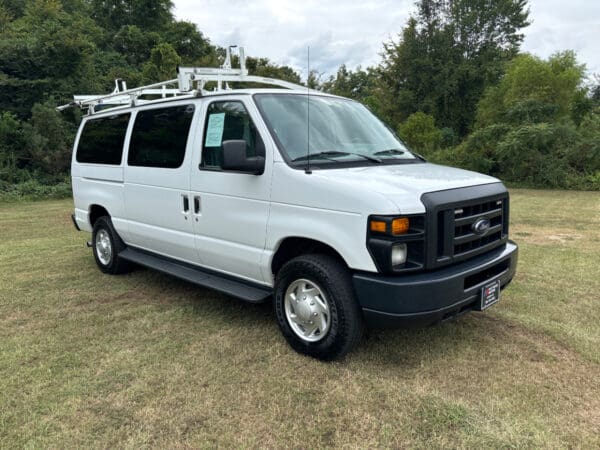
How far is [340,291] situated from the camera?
3.26 m

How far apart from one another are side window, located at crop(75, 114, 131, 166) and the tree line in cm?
237

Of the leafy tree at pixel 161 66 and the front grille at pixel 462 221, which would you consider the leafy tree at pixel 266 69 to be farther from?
the front grille at pixel 462 221

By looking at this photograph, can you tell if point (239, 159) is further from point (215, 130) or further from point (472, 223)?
point (472, 223)

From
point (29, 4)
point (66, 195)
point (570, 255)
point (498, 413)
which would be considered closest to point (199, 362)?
point (498, 413)

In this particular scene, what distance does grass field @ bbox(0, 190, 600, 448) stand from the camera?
274 cm

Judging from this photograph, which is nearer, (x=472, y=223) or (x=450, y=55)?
(x=472, y=223)

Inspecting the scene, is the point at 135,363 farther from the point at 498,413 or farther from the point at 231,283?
the point at 498,413

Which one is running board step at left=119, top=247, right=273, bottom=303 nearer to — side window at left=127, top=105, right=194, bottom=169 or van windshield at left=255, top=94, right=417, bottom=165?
side window at left=127, top=105, right=194, bottom=169

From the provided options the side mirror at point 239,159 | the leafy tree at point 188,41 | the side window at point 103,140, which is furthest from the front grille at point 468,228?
the leafy tree at point 188,41

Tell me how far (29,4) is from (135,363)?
41.1 metres

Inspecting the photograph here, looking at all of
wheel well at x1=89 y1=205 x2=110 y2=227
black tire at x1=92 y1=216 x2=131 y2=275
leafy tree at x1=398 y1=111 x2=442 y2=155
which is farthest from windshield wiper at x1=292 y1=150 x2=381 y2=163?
leafy tree at x1=398 y1=111 x2=442 y2=155

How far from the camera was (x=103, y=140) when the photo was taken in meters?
5.76

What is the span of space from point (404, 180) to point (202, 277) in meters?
2.19

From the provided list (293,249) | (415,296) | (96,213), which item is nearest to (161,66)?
(96,213)
